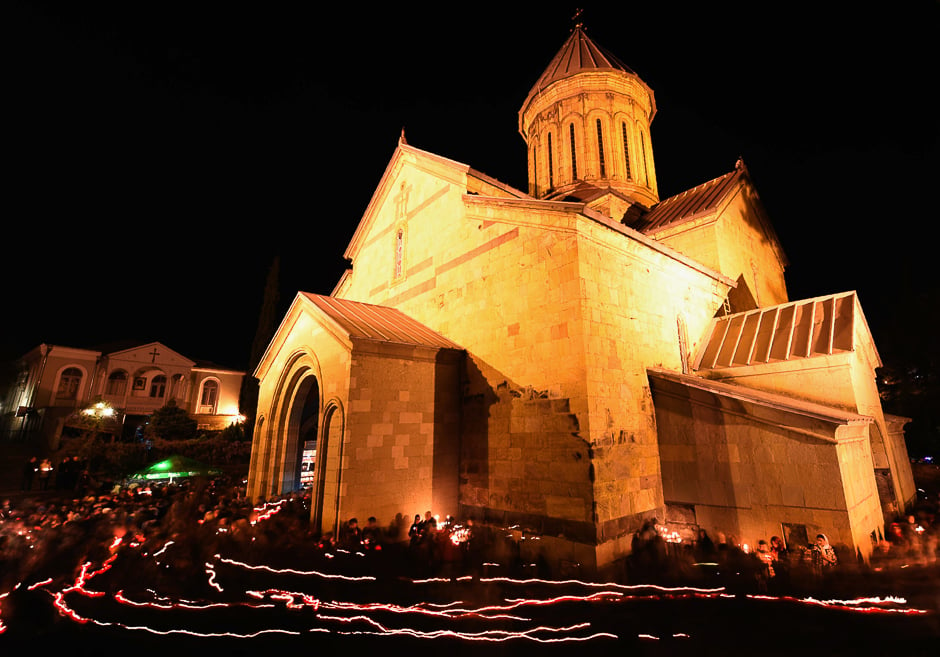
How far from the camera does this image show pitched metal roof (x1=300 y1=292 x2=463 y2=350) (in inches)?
315

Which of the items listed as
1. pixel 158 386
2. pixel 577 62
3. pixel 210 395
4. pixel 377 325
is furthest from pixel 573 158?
pixel 158 386

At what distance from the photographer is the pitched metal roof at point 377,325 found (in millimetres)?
8008

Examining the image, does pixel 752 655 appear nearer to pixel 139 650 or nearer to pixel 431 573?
pixel 431 573

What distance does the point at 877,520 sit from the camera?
7.32 meters

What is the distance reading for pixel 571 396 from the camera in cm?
688

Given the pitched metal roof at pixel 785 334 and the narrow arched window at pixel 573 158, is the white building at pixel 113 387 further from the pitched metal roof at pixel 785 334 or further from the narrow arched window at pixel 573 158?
the pitched metal roof at pixel 785 334

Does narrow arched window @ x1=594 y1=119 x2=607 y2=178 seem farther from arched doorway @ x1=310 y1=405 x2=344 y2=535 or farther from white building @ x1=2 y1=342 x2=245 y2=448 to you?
white building @ x1=2 y1=342 x2=245 y2=448

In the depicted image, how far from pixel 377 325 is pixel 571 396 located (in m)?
4.36

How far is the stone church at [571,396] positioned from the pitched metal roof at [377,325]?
69mm

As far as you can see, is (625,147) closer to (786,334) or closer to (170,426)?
(786,334)

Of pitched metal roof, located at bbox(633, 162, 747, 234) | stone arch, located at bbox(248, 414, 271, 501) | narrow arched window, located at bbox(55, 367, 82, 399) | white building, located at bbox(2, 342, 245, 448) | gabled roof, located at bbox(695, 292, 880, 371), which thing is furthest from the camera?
narrow arched window, located at bbox(55, 367, 82, 399)

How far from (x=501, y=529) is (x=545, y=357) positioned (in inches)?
125

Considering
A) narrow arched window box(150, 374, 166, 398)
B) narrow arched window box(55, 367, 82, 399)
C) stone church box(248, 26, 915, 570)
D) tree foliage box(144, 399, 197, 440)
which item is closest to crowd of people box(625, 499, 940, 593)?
stone church box(248, 26, 915, 570)

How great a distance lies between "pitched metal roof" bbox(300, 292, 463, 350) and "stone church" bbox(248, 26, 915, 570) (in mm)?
69
